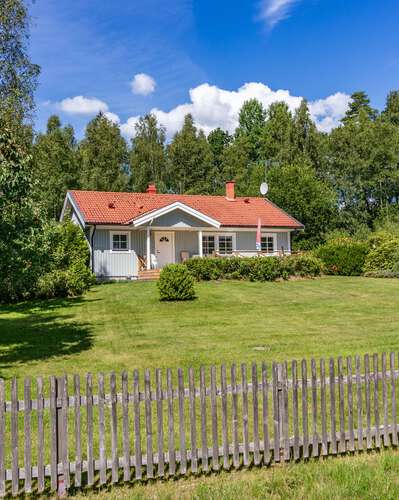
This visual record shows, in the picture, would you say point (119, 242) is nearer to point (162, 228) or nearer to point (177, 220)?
point (162, 228)

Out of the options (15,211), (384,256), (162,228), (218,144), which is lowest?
(384,256)

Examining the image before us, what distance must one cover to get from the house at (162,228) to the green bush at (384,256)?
577cm

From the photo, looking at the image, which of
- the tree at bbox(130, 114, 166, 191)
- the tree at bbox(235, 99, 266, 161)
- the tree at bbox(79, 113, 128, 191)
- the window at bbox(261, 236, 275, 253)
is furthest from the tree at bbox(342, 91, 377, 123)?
the window at bbox(261, 236, 275, 253)

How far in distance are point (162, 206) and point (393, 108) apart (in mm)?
39940

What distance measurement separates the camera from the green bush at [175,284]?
18.5 meters

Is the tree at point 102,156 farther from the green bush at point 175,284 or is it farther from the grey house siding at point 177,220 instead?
the green bush at point 175,284

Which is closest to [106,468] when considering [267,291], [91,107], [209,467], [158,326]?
[209,467]

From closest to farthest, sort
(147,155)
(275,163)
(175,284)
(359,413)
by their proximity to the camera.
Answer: (359,413) → (175,284) → (147,155) → (275,163)

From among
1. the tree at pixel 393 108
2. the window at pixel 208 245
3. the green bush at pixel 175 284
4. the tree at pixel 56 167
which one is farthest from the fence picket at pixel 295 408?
the tree at pixel 393 108

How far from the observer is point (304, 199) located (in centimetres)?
4209

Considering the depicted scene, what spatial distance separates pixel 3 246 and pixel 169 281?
909cm

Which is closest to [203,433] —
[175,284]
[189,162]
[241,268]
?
[175,284]

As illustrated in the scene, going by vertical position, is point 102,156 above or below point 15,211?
above

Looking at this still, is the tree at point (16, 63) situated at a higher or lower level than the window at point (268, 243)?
higher
